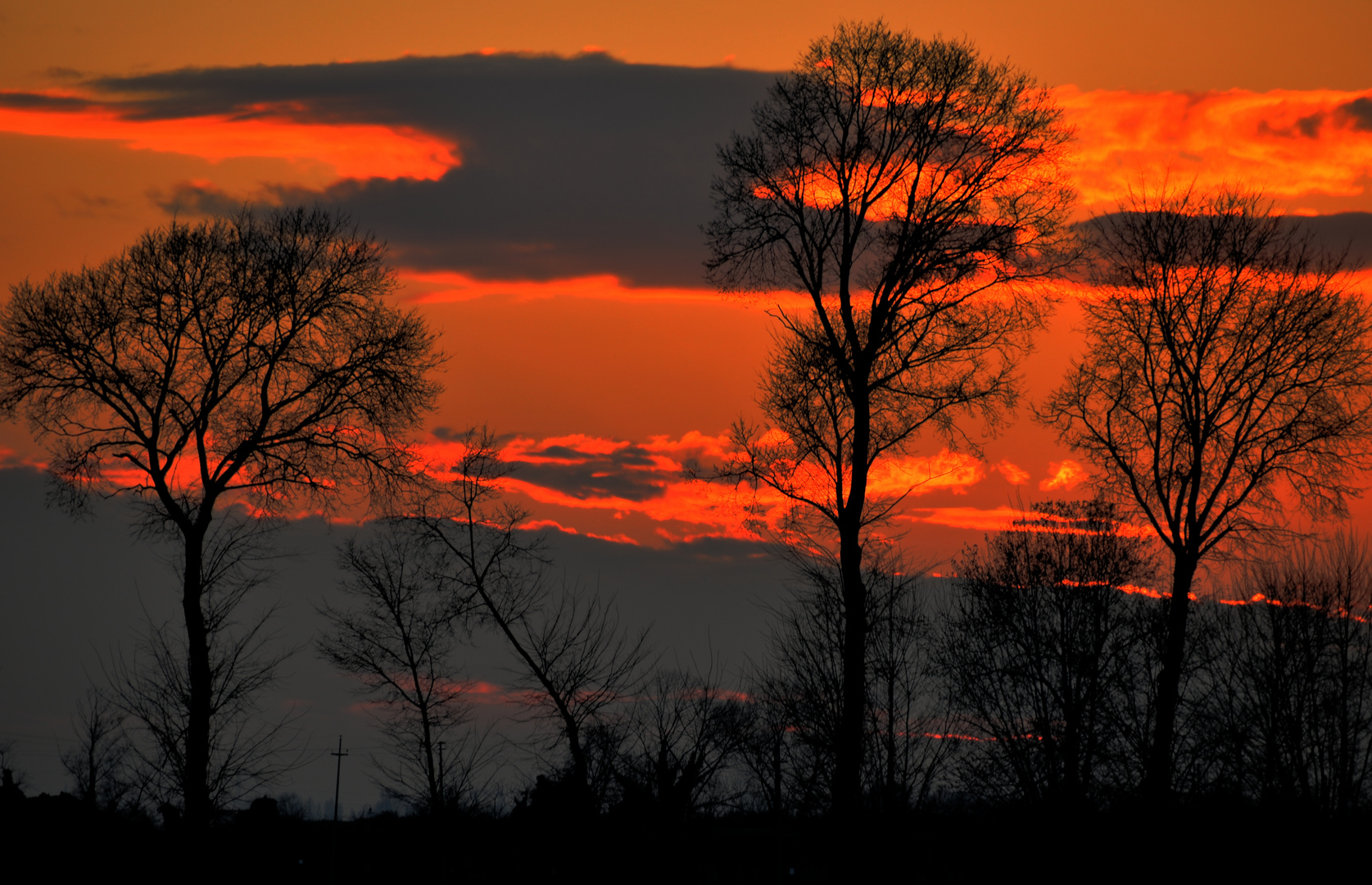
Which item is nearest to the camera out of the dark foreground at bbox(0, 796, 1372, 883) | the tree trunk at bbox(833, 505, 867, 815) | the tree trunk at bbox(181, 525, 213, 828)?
the dark foreground at bbox(0, 796, 1372, 883)

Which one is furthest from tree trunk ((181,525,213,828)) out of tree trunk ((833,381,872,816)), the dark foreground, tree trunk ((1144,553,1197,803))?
tree trunk ((1144,553,1197,803))

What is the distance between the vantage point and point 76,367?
944 inches

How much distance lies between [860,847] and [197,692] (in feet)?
43.5

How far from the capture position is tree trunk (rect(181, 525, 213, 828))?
→ 2245 cm

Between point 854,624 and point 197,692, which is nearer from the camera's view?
point 854,624

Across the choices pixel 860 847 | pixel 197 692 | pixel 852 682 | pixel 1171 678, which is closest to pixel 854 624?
pixel 852 682

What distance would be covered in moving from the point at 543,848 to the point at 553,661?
811cm

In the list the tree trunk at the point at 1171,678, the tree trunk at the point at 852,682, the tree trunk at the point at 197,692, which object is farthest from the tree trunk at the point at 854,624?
the tree trunk at the point at 197,692

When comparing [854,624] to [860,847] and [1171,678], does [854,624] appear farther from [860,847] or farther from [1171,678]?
[1171,678]

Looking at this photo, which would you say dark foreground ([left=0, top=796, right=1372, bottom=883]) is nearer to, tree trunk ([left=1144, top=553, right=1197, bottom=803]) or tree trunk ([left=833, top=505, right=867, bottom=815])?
tree trunk ([left=833, top=505, right=867, bottom=815])

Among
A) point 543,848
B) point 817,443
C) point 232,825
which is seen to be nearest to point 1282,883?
point 817,443

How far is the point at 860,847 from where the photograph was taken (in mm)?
18312

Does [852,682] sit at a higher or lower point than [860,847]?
higher

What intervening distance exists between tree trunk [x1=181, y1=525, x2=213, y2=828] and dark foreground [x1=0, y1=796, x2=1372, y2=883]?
2.70 m
